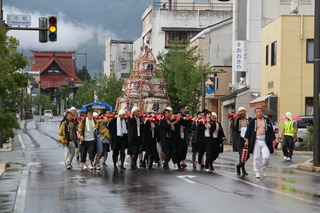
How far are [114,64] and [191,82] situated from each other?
83998 millimetres

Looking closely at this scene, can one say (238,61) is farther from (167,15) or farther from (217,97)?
(167,15)

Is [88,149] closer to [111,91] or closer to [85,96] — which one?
[111,91]

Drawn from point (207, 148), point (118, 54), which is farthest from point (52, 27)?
point (118, 54)

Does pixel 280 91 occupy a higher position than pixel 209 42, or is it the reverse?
pixel 209 42

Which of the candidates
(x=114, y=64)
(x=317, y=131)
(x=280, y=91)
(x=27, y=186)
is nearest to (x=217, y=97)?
(x=280, y=91)

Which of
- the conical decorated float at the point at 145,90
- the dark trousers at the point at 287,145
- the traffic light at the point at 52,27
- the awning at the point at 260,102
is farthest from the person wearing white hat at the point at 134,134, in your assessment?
the awning at the point at 260,102

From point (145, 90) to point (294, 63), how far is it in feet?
31.4

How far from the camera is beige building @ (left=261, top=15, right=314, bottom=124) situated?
41.8 metres

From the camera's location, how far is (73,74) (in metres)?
160

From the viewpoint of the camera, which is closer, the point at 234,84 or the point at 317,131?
the point at 317,131

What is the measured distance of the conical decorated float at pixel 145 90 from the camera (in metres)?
44.8

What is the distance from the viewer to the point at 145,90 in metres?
45.1

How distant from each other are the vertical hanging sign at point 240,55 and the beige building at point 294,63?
6.14 m

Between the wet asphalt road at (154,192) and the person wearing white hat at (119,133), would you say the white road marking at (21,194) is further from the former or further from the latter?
the person wearing white hat at (119,133)
